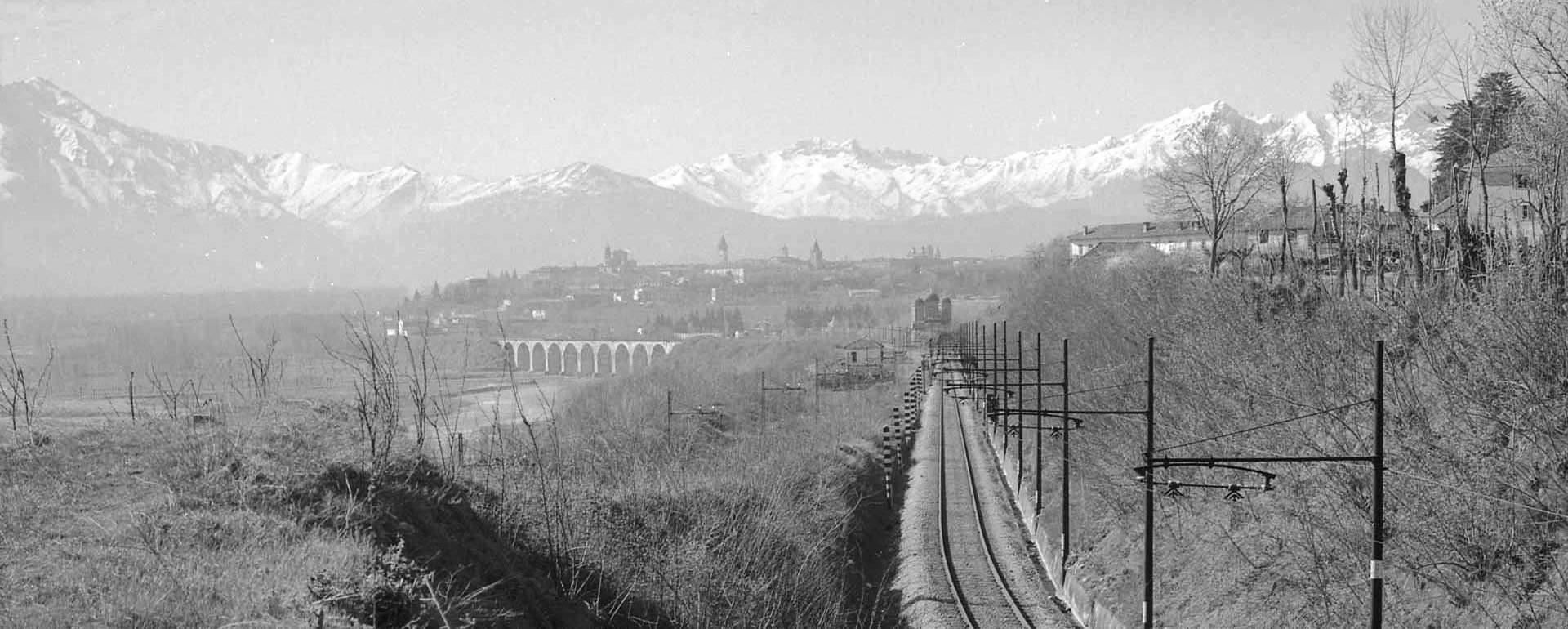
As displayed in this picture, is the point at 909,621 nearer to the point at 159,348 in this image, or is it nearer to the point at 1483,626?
the point at 1483,626

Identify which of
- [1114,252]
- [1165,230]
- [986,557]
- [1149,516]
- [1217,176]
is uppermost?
[1217,176]

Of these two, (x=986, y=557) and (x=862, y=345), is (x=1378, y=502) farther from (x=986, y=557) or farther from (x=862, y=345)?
(x=862, y=345)

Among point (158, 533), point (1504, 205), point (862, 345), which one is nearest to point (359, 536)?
point (158, 533)

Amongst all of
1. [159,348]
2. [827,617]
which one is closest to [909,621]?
[827,617]

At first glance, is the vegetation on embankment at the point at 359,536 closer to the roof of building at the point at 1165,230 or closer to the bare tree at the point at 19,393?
the bare tree at the point at 19,393

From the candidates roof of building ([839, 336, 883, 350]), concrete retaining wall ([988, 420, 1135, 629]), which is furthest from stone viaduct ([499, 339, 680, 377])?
concrete retaining wall ([988, 420, 1135, 629])

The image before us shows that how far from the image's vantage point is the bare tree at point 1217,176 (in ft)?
142

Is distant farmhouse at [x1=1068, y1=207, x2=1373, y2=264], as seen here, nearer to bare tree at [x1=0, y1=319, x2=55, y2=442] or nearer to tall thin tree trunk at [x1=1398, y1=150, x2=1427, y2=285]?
tall thin tree trunk at [x1=1398, y1=150, x2=1427, y2=285]

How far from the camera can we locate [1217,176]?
44.3 metres

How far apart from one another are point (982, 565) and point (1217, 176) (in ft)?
80.3

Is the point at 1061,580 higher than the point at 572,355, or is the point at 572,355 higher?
the point at 1061,580

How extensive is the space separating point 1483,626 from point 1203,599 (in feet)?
18.4

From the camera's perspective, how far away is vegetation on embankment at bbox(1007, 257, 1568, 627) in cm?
1404

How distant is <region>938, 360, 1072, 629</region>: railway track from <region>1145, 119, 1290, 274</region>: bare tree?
13.1 meters
